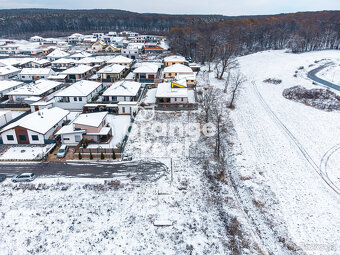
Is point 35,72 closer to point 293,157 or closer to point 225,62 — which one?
point 225,62

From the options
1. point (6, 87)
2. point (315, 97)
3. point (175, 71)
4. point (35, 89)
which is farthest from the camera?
point (175, 71)

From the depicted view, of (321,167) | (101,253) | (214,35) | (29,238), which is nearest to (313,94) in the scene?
(321,167)

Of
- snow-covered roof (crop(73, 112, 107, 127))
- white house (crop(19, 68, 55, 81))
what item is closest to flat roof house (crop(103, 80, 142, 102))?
snow-covered roof (crop(73, 112, 107, 127))

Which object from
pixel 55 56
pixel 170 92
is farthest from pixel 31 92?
pixel 55 56

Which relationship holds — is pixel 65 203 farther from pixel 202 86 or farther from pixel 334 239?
pixel 202 86

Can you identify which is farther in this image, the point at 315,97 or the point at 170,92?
the point at 315,97
